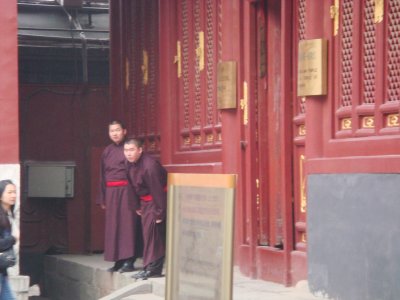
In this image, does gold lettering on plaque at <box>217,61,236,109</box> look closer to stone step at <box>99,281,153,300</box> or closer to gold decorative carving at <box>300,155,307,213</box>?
gold decorative carving at <box>300,155,307,213</box>

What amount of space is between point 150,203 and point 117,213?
967 millimetres

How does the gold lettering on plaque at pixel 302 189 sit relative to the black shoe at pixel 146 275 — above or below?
above

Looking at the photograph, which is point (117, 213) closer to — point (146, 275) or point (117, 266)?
point (117, 266)

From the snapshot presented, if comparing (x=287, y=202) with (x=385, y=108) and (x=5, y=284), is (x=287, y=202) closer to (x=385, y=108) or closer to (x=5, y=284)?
(x=385, y=108)

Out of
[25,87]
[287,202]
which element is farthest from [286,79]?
[25,87]

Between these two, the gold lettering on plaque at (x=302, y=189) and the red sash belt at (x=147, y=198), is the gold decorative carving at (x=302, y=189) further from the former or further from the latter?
the red sash belt at (x=147, y=198)

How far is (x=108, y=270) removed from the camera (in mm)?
12562

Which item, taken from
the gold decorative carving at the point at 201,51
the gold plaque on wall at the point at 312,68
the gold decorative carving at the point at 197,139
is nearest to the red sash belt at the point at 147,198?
the gold decorative carving at the point at 197,139

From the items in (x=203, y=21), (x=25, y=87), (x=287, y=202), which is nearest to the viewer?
(x=287, y=202)

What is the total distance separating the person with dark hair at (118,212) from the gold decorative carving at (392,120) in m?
4.31

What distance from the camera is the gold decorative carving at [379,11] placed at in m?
8.46

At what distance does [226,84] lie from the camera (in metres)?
11.3

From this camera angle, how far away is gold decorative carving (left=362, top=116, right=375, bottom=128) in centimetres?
865

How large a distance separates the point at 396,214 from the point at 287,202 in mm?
2211
